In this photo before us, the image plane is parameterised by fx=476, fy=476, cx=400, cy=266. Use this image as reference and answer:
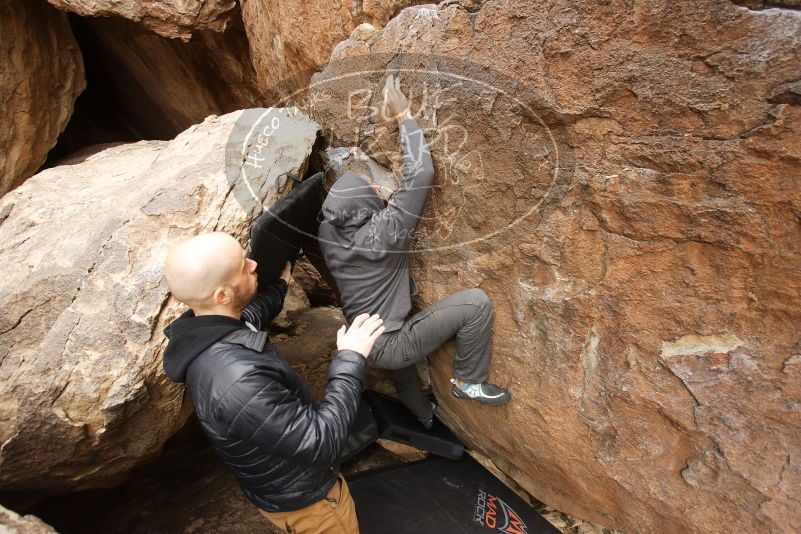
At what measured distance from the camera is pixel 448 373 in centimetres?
230

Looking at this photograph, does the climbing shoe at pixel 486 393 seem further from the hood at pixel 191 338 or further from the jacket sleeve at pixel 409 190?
the hood at pixel 191 338

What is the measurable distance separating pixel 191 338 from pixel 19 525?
0.90 meters

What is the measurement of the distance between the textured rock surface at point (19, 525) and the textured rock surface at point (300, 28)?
7.29ft

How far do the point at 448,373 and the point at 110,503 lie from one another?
205cm

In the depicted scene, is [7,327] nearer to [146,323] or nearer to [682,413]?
[146,323]

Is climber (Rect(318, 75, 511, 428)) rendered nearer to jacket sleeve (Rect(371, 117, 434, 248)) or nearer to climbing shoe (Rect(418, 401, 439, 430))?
jacket sleeve (Rect(371, 117, 434, 248))

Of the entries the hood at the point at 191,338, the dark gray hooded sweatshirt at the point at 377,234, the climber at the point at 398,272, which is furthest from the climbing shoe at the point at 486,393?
the hood at the point at 191,338

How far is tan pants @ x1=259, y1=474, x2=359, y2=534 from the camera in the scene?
1.71 meters

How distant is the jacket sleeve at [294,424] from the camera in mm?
1333

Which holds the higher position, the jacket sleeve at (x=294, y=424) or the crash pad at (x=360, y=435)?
the jacket sleeve at (x=294, y=424)

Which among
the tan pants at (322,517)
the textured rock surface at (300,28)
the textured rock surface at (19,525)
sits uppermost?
the textured rock surface at (300,28)

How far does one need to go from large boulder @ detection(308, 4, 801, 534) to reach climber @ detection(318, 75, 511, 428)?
0.28 ft

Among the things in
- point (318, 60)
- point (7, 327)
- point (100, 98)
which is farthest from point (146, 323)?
point (100, 98)

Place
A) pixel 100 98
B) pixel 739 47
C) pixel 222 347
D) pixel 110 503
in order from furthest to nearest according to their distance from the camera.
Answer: pixel 100 98, pixel 110 503, pixel 222 347, pixel 739 47
